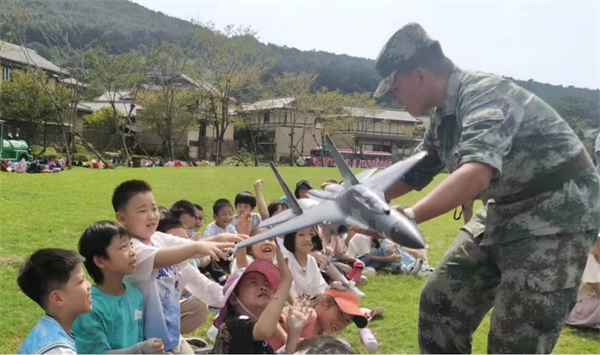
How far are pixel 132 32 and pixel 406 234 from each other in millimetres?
54317

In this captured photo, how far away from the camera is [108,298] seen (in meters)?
3.07

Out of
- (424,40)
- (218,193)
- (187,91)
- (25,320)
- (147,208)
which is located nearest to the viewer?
(424,40)

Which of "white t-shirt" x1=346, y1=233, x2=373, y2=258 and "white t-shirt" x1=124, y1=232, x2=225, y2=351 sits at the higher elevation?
"white t-shirt" x1=124, y1=232, x2=225, y2=351

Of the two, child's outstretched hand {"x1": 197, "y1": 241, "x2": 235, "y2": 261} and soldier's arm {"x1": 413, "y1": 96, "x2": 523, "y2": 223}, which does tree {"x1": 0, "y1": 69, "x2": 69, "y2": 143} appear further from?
soldier's arm {"x1": 413, "y1": 96, "x2": 523, "y2": 223}

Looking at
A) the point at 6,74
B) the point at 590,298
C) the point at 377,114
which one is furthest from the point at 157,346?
the point at 377,114

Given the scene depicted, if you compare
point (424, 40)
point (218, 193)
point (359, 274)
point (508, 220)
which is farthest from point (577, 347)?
point (218, 193)

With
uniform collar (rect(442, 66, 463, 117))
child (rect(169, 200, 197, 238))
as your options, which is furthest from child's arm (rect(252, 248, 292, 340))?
child (rect(169, 200, 197, 238))

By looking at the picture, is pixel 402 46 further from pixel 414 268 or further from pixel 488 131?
pixel 414 268

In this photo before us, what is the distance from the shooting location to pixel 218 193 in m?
14.7

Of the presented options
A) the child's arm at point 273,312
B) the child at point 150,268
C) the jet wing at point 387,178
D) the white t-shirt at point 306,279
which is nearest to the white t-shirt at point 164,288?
the child at point 150,268

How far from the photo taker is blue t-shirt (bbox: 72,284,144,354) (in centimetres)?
299

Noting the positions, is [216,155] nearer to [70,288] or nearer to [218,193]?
[218,193]

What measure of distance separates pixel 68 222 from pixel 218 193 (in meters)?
5.65

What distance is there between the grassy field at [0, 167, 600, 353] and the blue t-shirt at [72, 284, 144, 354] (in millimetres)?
1275
